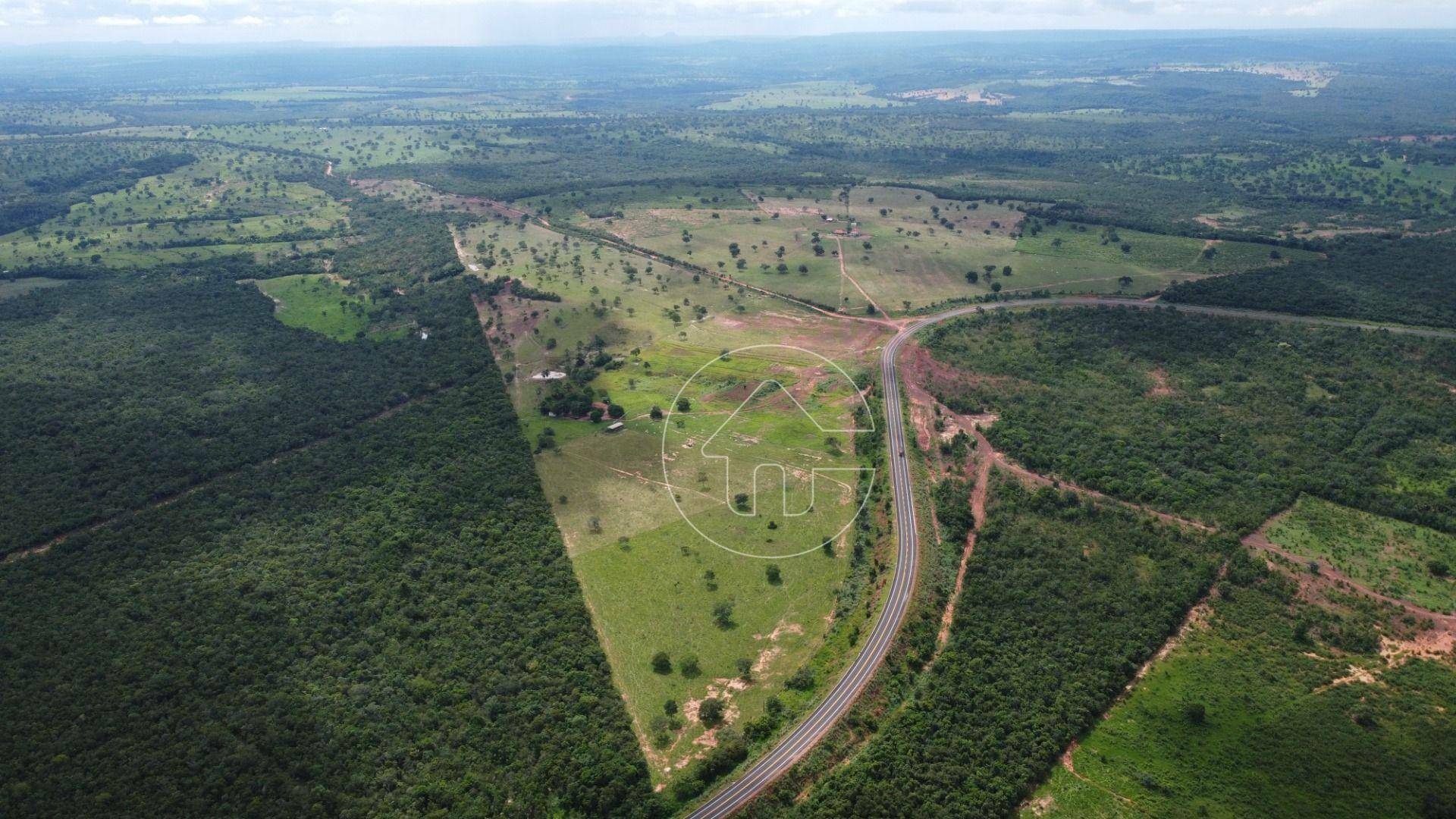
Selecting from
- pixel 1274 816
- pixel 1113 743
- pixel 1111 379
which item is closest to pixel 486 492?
pixel 1113 743

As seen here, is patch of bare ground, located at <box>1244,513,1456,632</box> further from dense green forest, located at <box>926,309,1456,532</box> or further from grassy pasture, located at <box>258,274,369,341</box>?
grassy pasture, located at <box>258,274,369,341</box>

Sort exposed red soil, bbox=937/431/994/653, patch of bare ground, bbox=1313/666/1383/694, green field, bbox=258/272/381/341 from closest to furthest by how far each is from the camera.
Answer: patch of bare ground, bbox=1313/666/1383/694 < exposed red soil, bbox=937/431/994/653 < green field, bbox=258/272/381/341

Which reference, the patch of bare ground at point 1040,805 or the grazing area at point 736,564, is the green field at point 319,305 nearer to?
the grazing area at point 736,564

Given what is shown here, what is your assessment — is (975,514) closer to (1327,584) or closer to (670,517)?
(1327,584)

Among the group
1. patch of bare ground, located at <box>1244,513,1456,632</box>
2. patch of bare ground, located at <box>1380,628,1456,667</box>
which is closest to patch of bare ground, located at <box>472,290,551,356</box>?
patch of bare ground, located at <box>1244,513,1456,632</box>

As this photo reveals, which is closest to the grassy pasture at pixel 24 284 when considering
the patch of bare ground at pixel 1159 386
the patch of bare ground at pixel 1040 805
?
the patch of bare ground at pixel 1040 805

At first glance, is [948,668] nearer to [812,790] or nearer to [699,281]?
[812,790]
